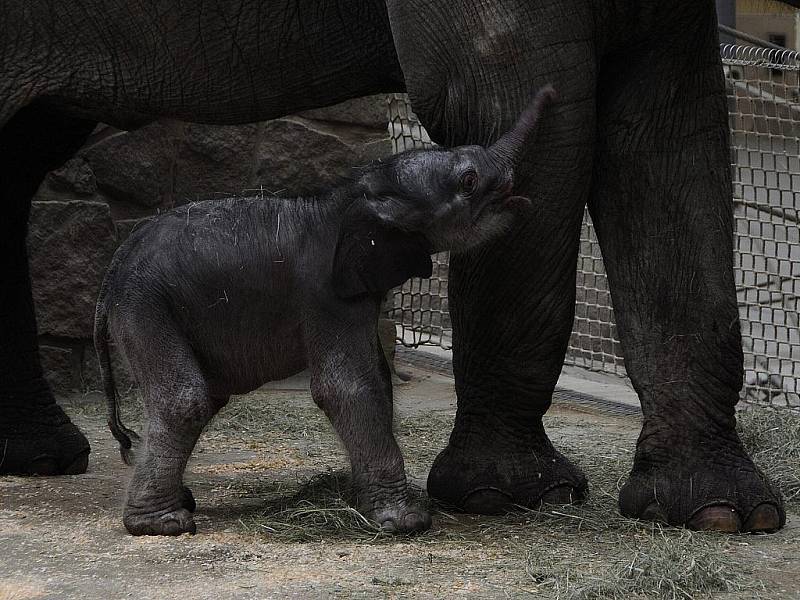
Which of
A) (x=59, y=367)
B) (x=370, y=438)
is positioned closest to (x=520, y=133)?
(x=370, y=438)

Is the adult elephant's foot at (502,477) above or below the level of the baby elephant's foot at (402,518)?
above

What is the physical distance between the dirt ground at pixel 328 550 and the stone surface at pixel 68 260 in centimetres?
144

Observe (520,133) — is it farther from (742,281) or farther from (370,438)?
(742,281)

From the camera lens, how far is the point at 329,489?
12.8ft

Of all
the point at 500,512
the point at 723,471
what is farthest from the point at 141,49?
the point at 723,471

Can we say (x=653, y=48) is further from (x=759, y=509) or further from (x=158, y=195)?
(x=158, y=195)

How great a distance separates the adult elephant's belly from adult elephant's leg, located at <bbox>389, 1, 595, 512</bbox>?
0.43 metres

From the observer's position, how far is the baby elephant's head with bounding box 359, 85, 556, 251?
3.46 metres

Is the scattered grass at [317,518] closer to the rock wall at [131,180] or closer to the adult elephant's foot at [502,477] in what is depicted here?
the adult elephant's foot at [502,477]

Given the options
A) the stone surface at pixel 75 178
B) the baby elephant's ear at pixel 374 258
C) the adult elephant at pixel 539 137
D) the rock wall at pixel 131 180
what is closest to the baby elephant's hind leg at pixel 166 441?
the baby elephant's ear at pixel 374 258

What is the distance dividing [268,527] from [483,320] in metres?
0.71

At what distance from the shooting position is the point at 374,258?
3527 millimetres

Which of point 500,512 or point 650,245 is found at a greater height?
point 650,245

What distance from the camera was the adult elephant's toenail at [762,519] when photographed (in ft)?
11.9
